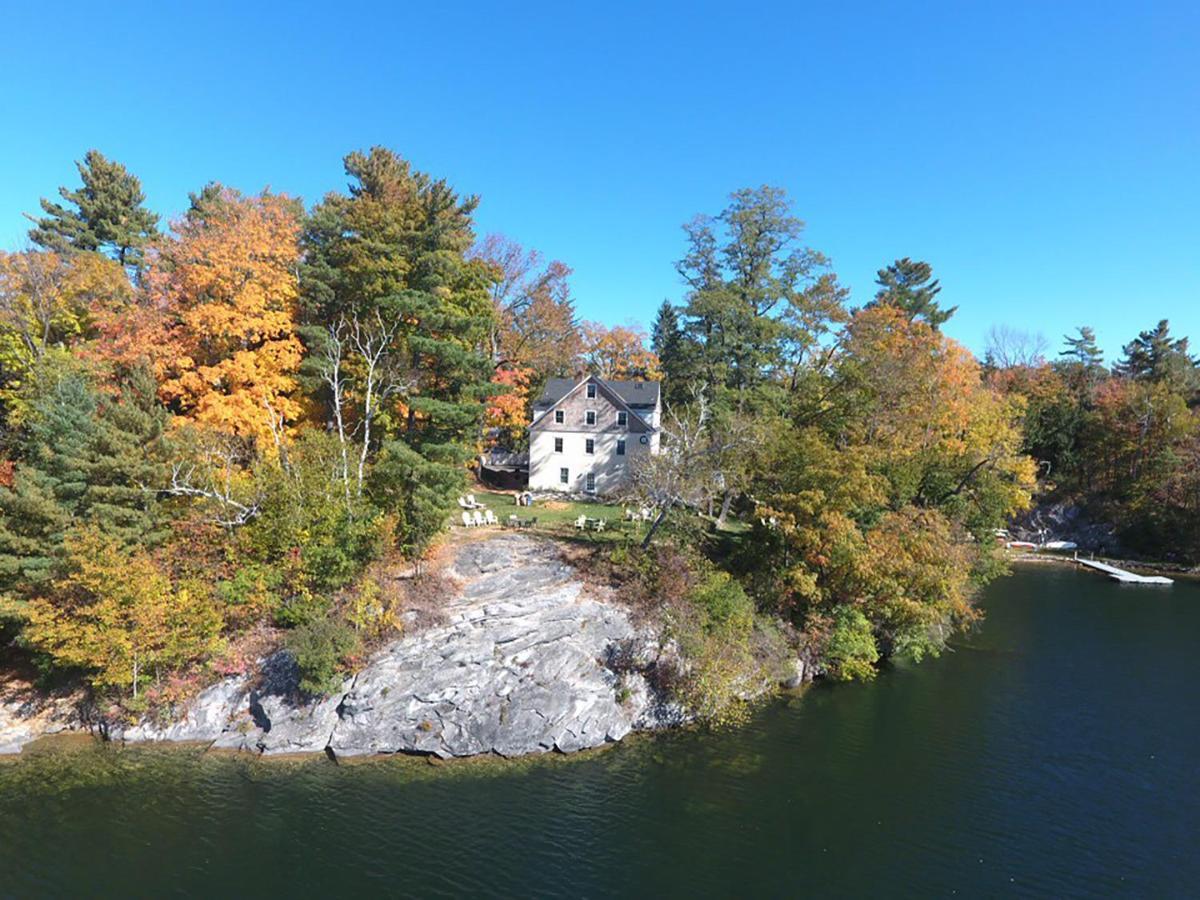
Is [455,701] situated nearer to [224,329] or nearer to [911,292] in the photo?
[224,329]

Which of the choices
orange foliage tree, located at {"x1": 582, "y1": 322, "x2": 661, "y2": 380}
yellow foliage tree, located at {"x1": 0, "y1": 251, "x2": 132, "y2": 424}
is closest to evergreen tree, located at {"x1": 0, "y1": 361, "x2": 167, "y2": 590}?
yellow foliage tree, located at {"x1": 0, "y1": 251, "x2": 132, "y2": 424}

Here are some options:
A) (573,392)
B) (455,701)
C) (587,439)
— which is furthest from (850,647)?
(573,392)

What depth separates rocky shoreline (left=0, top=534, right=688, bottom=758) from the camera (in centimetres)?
2278

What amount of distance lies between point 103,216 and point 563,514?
4488 centimetres

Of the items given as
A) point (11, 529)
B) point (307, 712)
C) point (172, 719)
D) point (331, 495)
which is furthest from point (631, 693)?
point (11, 529)

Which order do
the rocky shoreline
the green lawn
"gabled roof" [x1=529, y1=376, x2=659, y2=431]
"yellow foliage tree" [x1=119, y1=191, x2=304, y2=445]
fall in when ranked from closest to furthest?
the rocky shoreline → "yellow foliage tree" [x1=119, y1=191, x2=304, y2=445] → the green lawn → "gabled roof" [x1=529, y1=376, x2=659, y2=431]

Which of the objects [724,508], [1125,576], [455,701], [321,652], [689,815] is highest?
[724,508]

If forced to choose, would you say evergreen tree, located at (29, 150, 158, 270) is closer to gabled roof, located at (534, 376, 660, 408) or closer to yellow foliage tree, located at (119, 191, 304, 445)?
yellow foliage tree, located at (119, 191, 304, 445)

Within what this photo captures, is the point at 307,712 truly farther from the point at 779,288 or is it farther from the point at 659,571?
the point at 779,288

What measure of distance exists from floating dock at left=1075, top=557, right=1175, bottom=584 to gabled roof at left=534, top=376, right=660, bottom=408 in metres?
42.6

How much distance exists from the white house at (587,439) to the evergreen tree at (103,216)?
33086 mm

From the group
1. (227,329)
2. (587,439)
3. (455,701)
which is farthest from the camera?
(587,439)

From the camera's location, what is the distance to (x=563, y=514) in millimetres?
39781

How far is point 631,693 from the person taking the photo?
81.9 feet
